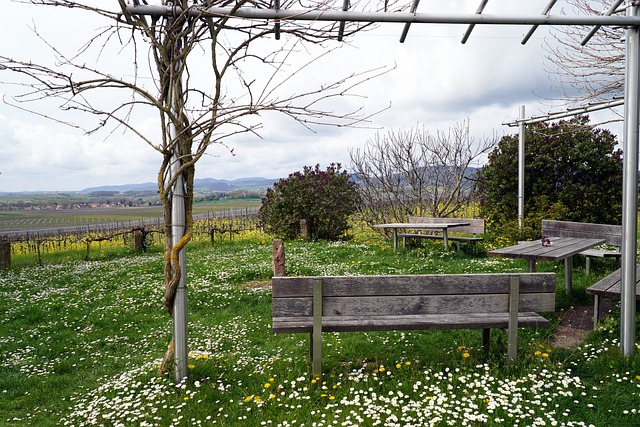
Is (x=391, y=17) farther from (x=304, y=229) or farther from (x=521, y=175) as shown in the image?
(x=304, y=229)

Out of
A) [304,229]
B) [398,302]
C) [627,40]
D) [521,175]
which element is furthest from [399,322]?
[304,229]

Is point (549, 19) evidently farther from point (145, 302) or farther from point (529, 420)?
point (145, 302)

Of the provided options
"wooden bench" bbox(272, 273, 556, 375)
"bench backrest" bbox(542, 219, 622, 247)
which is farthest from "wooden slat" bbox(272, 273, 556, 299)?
"bench backrest" bbox(542, 219, 622, 247)

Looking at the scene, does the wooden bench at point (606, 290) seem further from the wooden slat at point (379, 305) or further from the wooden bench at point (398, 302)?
the wooden slat at point (379, 305)

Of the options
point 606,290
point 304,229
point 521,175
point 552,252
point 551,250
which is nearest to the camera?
point 606,290

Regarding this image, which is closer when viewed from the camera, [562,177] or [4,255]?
[4,255]

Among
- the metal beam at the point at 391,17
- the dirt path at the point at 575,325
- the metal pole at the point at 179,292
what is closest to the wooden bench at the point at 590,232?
the dirt path at the point at 575,325

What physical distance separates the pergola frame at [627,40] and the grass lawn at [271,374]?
1.54ft

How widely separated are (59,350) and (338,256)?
22.5 ft

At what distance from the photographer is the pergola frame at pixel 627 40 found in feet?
13.4

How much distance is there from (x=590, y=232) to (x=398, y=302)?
18.7ft

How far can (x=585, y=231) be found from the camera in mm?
8203

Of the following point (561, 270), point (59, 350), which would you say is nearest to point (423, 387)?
point (59, 350)

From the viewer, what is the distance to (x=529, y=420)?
11.1ft
